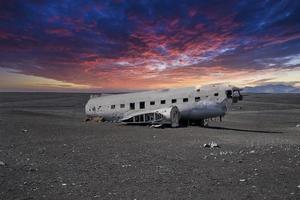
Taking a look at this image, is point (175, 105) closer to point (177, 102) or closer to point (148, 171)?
point (177, 102)

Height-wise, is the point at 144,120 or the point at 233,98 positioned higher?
the point at 233,98

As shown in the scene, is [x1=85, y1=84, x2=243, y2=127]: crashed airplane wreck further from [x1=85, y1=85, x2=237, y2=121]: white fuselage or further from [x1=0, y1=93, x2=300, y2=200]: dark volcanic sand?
[x1=0, y1=93, x2=300, y2=200]: dark volcanic sand

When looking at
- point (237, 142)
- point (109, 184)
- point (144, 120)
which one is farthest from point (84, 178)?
point (144, 120)

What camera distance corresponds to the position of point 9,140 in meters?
19.9

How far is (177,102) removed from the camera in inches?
1282

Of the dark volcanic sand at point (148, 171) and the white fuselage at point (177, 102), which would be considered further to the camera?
the white fuselage at point (177, 102)

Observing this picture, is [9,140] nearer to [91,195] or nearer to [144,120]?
[91,195]

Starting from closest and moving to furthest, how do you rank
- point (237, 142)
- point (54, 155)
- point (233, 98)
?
point (54, 155), point (237, 142), point (233, 98)

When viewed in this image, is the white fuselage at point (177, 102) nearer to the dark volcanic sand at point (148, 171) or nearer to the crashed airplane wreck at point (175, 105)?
the crashed airplane wreck at point (175, 105)

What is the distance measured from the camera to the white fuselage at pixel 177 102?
3133 centimetres

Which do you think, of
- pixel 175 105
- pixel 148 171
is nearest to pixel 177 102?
pixel 175 105

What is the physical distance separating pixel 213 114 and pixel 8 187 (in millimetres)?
24385

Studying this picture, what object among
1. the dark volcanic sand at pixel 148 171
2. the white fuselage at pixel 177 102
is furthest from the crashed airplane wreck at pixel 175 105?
the dark volcanic sand at pixel 148 171

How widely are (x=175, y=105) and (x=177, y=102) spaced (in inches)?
15.2
